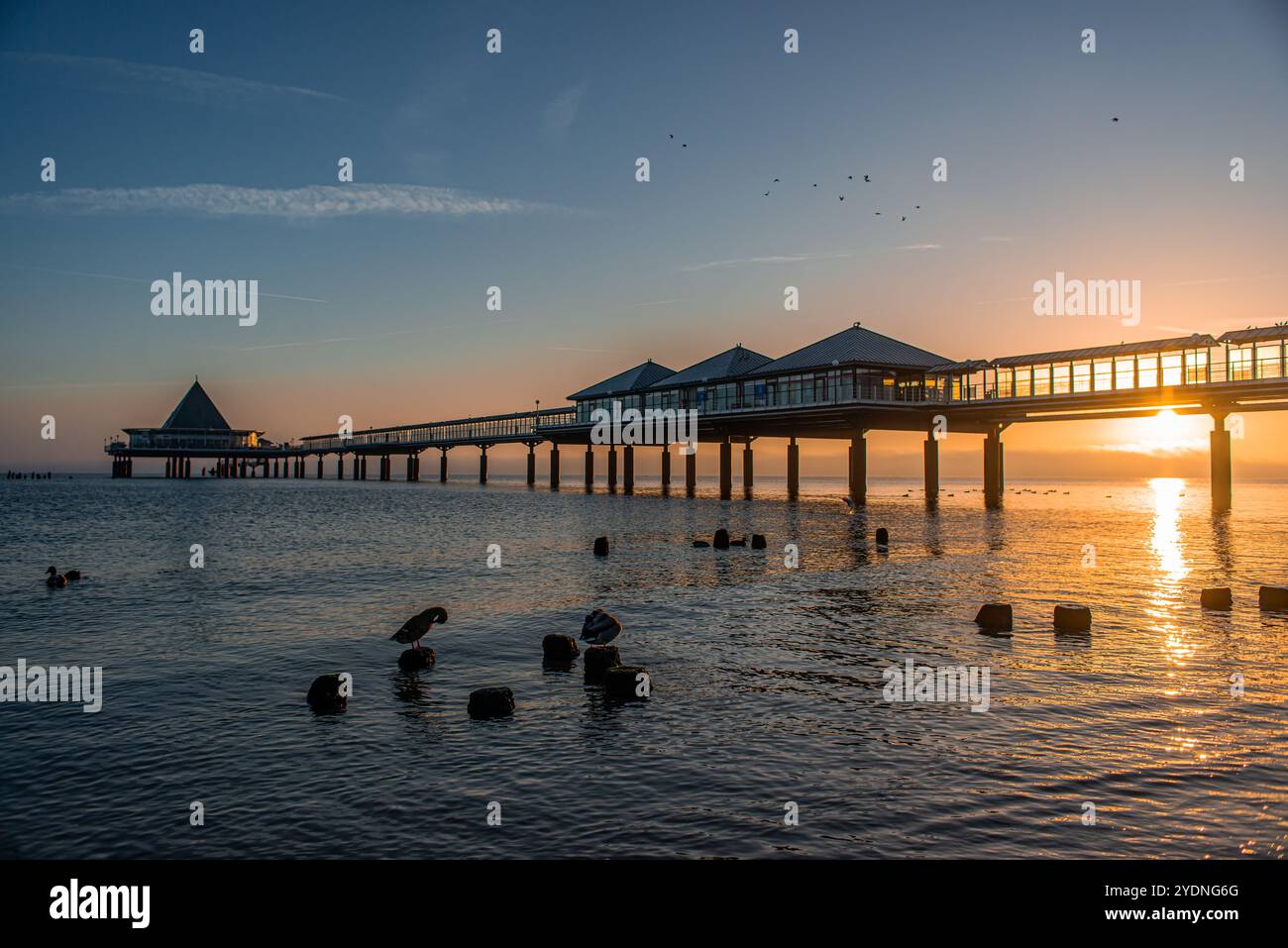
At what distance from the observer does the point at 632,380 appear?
106m

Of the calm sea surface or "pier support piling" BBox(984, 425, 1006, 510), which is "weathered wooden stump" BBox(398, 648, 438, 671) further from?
"pier support piling" BBox(984, 425, 1006, 510)

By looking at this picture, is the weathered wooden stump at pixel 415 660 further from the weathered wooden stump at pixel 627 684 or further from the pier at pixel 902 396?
the pier at pixel 902 396

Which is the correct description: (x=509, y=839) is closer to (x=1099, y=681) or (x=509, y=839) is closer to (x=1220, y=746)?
(x=1220, y=746)

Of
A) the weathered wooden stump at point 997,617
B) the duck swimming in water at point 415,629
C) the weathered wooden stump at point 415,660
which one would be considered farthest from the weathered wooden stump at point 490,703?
the weathered wooden stump at point 997,617

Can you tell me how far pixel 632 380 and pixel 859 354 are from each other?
130 ft

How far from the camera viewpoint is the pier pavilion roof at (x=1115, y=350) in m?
53.9

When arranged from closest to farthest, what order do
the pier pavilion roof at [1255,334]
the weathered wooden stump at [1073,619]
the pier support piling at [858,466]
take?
the weathered wooden stump at [1073,619], the pier pavilion roof at [1255,334], the pier support piling at [858,466]

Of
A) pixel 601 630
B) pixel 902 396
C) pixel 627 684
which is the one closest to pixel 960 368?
pixel 902 396

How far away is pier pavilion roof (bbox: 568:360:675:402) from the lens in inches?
4122

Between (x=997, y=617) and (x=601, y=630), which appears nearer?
(x=601, y=630)

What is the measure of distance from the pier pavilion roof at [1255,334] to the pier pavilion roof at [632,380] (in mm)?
Answer: 61396

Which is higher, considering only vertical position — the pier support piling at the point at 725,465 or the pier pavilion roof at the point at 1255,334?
the pier pavilion roof at the point at 1255,334

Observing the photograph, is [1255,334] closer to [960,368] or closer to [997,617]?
[960,368]

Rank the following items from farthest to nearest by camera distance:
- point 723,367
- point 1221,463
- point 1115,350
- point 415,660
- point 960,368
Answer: point 723,367
point 960,368
point 1221,463
point 1115,350
point 415,660
